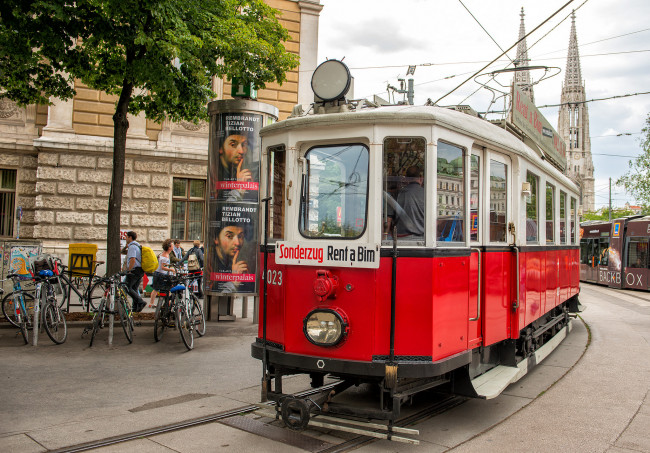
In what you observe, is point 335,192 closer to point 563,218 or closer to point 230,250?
point 563,218

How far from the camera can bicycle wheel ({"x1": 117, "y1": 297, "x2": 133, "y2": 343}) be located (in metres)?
9.34

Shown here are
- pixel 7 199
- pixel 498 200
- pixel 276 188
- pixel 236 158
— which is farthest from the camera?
pixel 7 199

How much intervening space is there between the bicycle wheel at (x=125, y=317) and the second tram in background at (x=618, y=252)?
21.2 m

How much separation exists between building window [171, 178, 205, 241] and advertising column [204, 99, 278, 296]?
7.40 metres

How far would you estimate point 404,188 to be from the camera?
16.2 ft

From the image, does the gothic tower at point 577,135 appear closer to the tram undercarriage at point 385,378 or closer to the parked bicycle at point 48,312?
the parked bicycle at point 48,312

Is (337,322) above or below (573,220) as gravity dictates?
below

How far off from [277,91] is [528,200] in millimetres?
13963

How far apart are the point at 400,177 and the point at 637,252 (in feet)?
73.9

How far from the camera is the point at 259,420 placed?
5.57 meters

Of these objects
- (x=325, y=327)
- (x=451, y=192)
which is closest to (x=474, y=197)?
(x=451, y=192)

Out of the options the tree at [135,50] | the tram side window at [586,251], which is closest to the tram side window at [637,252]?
the tram side window at [586,251]

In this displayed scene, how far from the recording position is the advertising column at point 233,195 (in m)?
10.8

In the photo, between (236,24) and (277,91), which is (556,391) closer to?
Answer: (236,24)
